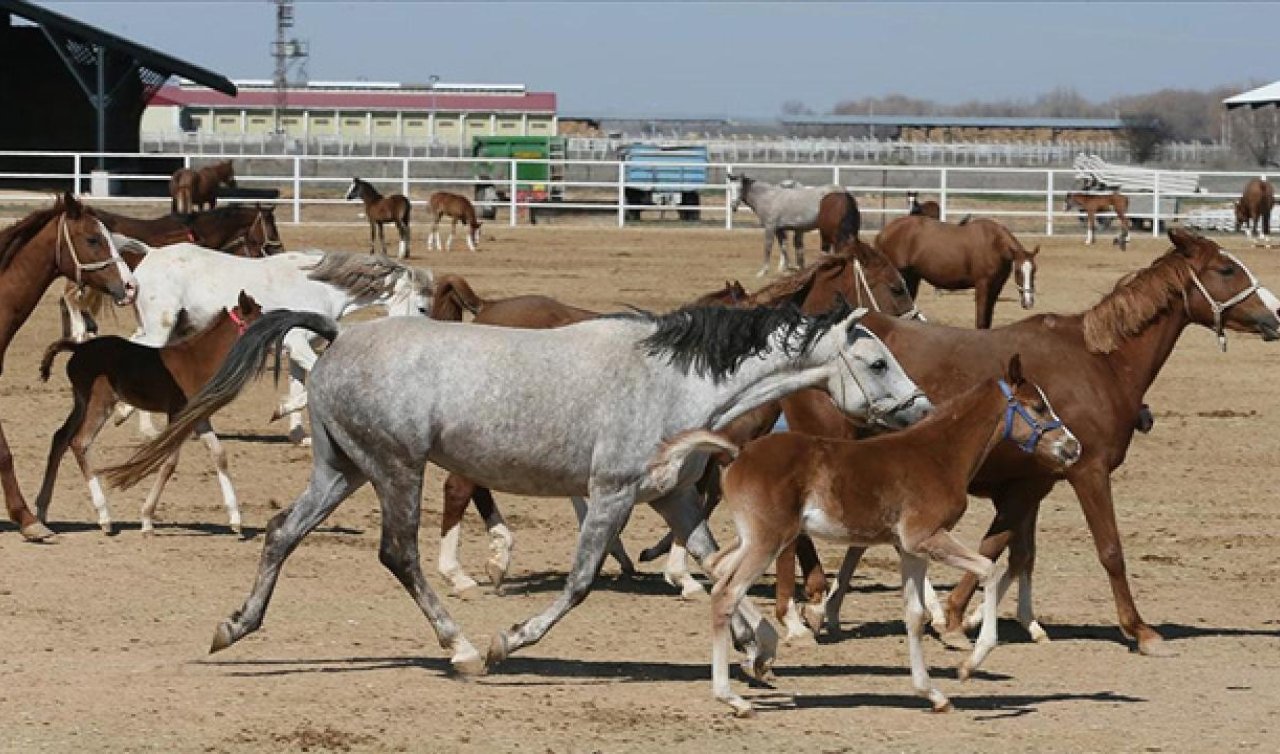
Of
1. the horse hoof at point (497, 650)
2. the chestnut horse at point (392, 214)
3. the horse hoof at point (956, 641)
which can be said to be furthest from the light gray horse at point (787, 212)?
the horse hoof at point (497, 650)

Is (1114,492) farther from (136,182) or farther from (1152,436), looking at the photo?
(136,182)

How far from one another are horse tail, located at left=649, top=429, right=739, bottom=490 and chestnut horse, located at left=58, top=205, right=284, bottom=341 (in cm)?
1136

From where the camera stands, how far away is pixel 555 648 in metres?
9.98

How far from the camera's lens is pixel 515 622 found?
1052 centimetres

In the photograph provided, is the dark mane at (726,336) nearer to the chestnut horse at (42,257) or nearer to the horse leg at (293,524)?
the horse leg at (293,524)

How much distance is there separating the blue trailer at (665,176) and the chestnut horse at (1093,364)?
35.6m

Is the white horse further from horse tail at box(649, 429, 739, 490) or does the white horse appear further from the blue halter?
the blue halter

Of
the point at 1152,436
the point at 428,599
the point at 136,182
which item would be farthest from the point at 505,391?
the point at 136,182

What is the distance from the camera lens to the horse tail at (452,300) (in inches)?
483

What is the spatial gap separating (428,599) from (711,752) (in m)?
1.78

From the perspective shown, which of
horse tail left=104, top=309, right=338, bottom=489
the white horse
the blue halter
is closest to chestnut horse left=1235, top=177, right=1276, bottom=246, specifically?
the white horse

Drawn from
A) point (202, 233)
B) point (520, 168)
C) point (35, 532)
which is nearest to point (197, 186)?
point (202, 233)

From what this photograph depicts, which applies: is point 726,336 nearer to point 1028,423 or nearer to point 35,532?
point 1028,423

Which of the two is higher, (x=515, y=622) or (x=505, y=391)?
(x=505, y=391)
